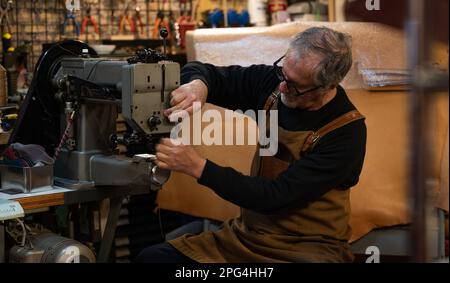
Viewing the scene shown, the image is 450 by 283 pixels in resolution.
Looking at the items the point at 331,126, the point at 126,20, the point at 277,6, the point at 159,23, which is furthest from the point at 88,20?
the point at 331,126

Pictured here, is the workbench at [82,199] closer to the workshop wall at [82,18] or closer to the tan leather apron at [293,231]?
the tan leather apron at [293,231]

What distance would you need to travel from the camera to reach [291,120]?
2.26 meters

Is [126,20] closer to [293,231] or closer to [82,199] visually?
[82,199]

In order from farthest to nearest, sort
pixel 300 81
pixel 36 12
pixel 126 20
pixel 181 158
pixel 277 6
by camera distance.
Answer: pixel 277 6
pixel 126 20
pixel 36 12
pixel 300 81
pixel 181 158

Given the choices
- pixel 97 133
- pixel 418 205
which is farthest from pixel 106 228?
pixel 418 205

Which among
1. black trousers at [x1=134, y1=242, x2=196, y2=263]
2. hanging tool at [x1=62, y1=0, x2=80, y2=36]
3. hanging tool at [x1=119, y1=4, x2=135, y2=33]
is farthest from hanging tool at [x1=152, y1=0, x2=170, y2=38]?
black trousers at [x1=134, y1=242, x2=196, y2=263]

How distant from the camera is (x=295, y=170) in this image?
2.09m

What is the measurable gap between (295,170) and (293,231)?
9.5 inches

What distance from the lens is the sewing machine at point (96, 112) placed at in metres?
2.11

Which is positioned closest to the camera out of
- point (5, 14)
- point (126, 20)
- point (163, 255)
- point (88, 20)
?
point (163, 255)

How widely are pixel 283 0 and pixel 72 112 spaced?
199 centimetres
